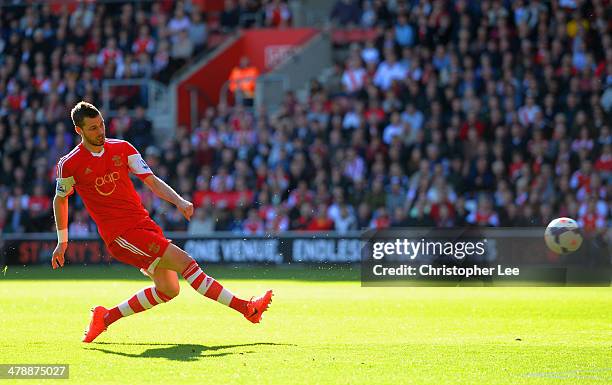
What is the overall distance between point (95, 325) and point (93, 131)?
1682 mm

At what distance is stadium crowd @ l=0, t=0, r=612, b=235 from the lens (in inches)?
863

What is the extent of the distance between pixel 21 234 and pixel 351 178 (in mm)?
6825

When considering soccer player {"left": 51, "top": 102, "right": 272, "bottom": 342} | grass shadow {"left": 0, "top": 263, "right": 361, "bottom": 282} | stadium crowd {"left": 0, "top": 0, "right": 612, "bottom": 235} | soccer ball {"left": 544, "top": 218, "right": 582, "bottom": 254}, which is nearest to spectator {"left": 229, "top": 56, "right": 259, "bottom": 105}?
stadium crowd {"left": 0, "top": 0, "right": 612, "bottom": 235}

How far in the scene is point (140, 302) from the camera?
34.6 feet

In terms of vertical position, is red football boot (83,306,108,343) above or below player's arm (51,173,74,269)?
below

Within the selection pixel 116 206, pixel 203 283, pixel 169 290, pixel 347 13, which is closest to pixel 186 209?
pixel 116 206

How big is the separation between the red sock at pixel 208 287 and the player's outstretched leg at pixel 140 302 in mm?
182

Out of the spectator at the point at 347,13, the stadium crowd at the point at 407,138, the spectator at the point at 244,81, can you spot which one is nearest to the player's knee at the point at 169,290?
the stadium crowd at the point at 407,138

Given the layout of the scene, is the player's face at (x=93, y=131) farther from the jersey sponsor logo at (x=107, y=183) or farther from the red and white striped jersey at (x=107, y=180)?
the jersey sponsor logo at (x=107, y=183)

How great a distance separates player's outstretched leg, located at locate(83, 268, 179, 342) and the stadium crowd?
11290 millimetres

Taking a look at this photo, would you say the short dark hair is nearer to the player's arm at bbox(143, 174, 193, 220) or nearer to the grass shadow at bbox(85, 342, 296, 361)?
the player's arm at bbox(143, 174, 193, 220)

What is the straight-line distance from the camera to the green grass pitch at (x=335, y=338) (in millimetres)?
8375

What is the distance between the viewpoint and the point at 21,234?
24.6m

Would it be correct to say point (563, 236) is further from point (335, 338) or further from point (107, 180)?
point (107, 180)
